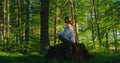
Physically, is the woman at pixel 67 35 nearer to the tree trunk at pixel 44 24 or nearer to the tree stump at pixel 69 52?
the tree stump at pixel 69 52

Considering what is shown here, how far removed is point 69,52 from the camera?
11023mm

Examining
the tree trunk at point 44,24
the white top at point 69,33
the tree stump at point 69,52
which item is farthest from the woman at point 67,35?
the tree trunk at point 44,24

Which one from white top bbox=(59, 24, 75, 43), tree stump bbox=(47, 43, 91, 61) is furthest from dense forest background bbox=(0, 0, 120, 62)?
tree stump bbox=(47, 43, 91, 61)

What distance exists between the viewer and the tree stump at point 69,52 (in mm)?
11008

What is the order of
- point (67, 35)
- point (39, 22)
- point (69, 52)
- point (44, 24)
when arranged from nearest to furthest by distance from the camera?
1. point (69, 52)
2. point (67, 35)
3. point (44, 24)
4. point (39, 22)

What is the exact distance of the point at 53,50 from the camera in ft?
37.3

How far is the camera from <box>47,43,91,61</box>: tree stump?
36.1 ft

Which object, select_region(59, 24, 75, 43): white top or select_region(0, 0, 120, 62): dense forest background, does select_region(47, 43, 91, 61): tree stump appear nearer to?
select_region(59, 24, 75, 43): white top

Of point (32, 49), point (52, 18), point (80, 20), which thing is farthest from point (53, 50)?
point (80, 20)

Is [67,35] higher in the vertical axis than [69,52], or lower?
higher

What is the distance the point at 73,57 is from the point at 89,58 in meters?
0.85

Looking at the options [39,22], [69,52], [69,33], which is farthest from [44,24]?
[39,22]

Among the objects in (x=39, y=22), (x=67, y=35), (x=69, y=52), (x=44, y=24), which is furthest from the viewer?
(x=39, y=22)

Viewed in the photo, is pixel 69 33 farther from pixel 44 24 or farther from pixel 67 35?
pixel 44 24
